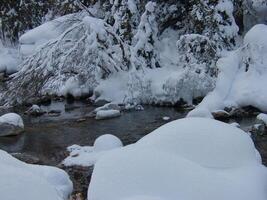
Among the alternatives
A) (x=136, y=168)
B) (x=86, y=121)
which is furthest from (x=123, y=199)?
(x=86, y=121)

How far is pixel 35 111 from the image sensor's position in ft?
40.4

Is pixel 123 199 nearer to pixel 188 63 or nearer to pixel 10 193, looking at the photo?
pixel 10 193

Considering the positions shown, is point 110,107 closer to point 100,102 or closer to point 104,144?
point 100,102

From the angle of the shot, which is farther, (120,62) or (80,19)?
(80,19)

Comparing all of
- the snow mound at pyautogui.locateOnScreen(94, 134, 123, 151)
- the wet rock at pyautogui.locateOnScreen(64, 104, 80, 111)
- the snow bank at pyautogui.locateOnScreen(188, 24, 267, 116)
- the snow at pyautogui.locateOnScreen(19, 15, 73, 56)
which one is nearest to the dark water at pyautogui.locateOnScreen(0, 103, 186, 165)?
the wet rock at pyautogui.locateOnScreen(64, 104, 80, 111)

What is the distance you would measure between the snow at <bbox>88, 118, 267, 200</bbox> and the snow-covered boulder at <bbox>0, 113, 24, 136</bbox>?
658cm

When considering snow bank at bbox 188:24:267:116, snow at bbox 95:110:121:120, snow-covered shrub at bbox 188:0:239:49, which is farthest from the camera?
snow-covered shrub at bbox 188:0:239:49

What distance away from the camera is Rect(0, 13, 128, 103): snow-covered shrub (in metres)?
12.9

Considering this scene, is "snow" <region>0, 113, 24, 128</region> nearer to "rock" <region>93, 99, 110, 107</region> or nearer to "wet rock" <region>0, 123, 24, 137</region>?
"wet rock" <region>0, 123, 24, 137</region>

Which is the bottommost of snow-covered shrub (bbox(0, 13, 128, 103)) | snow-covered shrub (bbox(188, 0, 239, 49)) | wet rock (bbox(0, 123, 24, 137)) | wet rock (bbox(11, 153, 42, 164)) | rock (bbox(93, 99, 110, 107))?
rock (bbox(93, 99, 110, 107))

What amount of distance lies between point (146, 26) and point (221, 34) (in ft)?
6.61

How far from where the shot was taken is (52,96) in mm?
13594

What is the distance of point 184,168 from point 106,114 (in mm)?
7457

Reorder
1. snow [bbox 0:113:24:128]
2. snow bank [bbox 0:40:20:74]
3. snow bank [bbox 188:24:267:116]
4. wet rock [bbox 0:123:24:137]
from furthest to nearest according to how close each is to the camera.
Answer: snow bank [bbox 0:40:20:74] < snow bank [bbox 188:24:267:116] < snow [bbox 0:113:24:128] < wet rock [bbox 0:123:24:137]
